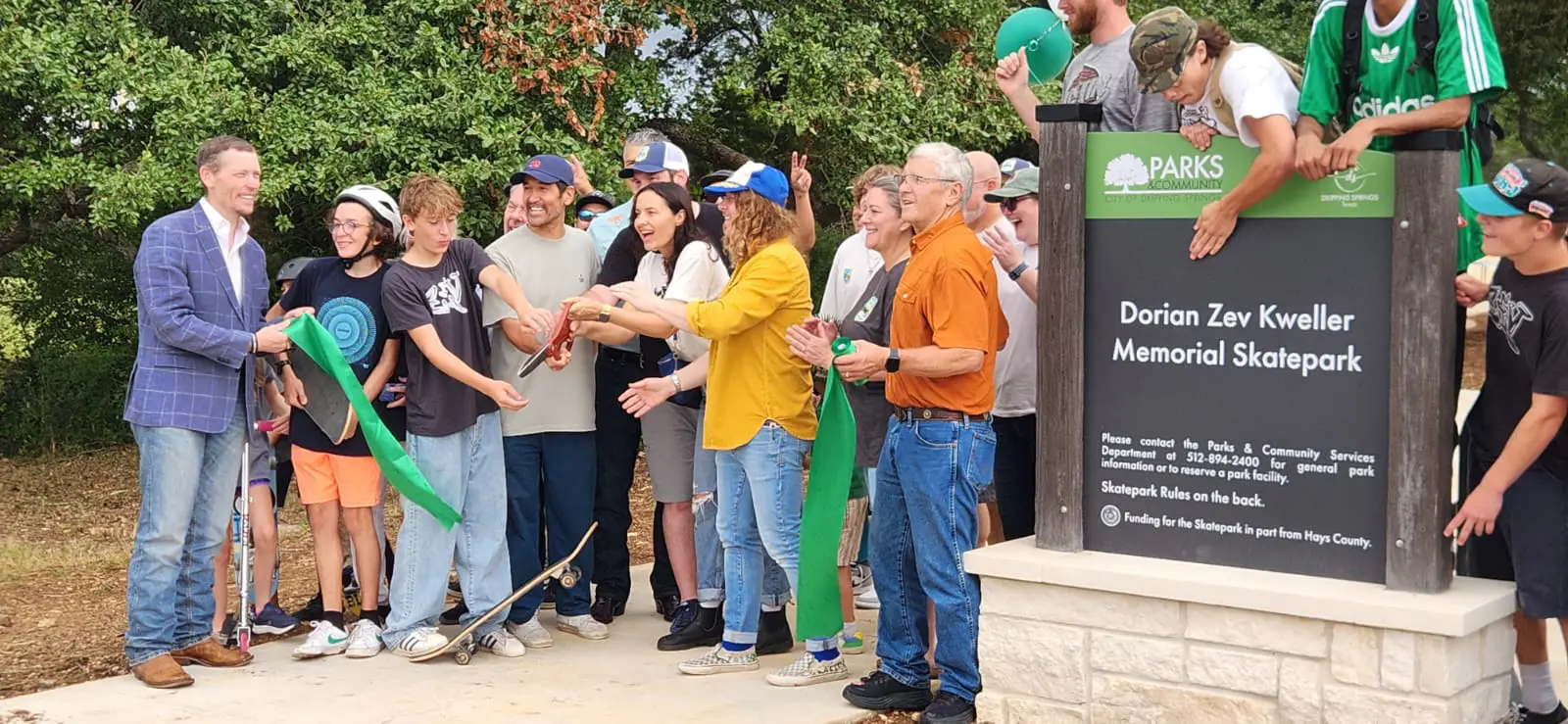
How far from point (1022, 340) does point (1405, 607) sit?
2074mm

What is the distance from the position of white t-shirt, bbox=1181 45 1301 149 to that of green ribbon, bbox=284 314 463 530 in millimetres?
3189

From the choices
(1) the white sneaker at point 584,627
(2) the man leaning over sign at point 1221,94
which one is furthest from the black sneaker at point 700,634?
(2) the man leaning over sign at point 1221,94

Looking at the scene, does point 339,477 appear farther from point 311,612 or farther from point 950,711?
point 950,711

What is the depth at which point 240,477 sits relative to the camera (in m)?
6.39

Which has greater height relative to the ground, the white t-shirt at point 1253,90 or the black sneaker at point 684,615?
the white t-shirt at point 1253,90

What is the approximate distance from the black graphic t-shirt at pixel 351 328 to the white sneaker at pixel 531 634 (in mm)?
936

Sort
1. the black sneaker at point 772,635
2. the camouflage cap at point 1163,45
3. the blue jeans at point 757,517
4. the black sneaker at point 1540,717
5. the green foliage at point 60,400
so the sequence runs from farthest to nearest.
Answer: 1. the green foliage at point 60,400
2. the black sneaker at point 772,635
3. the blue jeans at point 757,517
4. the black sneaker at point 1540,717
5. the camouflage cap at point 1163,45

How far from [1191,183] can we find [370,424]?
3.15 metres

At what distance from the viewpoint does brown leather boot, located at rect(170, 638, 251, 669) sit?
5.92 meters

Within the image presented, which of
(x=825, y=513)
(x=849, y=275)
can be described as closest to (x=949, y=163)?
(x=849, y=275)

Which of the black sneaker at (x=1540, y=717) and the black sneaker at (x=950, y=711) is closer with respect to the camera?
the black sneaker at (x=1540, y=717)

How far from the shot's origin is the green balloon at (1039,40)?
5.30 m

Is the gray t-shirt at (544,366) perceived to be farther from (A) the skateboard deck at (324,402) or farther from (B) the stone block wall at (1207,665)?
(B) the stone block wall at (1207,665)

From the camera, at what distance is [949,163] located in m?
5.12
